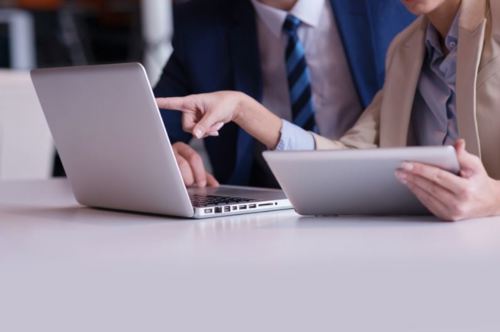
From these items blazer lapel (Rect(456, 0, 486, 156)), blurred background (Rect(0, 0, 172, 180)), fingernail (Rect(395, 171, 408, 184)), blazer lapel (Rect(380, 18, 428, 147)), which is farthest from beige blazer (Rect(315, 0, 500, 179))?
blurred background (Rect(0, 0, 172, 180))

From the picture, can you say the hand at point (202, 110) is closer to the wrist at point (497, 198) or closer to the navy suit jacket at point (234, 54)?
the wrist at point (497, 198)

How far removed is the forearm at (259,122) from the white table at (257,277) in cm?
52

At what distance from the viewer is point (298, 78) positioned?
2.35 meters

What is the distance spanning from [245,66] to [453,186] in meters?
1.24

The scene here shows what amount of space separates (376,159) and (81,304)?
0.50m

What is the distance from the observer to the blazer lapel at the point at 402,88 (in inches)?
75.0

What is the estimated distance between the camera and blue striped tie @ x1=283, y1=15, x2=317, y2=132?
2346mm

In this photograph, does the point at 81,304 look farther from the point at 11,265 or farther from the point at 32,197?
the point at 32,197

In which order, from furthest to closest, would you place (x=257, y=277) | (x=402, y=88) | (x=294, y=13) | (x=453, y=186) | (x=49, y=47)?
(x=49, y=47) → (x=294, y=13) → (x=402, y=88) → (x=453, y=186) → (x=257, y=277)

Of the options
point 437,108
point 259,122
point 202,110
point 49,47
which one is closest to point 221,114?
point 202,110

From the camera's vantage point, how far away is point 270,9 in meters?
2.34

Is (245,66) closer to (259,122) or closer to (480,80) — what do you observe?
(259,122)

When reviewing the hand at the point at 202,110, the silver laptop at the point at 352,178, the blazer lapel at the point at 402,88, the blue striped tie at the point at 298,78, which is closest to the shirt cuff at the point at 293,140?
the blazer lapel at the point at 402,88

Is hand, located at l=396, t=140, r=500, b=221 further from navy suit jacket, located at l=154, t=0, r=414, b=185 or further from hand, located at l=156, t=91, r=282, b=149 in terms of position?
navy suit jacket, located at l=154, t=0, r=414, b=185
